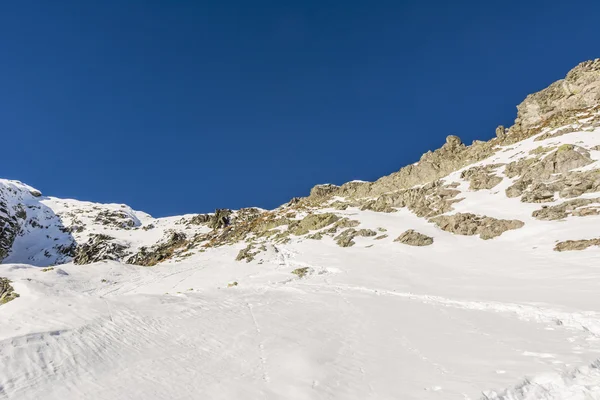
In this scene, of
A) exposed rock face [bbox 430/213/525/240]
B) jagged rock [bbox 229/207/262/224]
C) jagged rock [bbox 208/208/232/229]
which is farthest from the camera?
jagged rock [bbox 229/207/262/224]

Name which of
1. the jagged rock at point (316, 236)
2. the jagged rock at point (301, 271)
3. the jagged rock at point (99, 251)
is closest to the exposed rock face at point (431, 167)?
the jagged rock at point (316, 236)

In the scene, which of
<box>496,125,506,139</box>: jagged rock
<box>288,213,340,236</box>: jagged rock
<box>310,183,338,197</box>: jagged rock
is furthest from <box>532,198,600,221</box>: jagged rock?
<box>310,183,338,197</box>: jagged rock

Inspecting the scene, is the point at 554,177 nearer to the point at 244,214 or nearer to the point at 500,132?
the point at 500,132

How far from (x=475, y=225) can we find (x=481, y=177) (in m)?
16.9

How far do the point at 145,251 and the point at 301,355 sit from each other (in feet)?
273

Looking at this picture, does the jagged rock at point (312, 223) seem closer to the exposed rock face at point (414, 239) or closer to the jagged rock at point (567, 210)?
the exposed rock face at point (414, 239)

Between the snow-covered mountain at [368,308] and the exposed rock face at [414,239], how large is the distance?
28 cm

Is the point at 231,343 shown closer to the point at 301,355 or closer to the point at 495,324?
the point at 301,355

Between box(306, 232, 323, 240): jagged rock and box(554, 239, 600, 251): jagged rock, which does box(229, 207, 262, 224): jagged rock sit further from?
box(554, 239, 600, 251): jagged rock

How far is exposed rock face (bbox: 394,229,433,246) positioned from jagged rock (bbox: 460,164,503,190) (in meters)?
17.7

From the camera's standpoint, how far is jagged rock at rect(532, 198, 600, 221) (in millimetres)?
29966

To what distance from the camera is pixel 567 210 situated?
31.6 m

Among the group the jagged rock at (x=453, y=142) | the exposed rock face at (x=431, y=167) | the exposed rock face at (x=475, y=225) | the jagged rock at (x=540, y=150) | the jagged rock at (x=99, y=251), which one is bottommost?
the exposed rock face at (x=475, y=225)

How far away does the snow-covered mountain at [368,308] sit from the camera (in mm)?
8148
